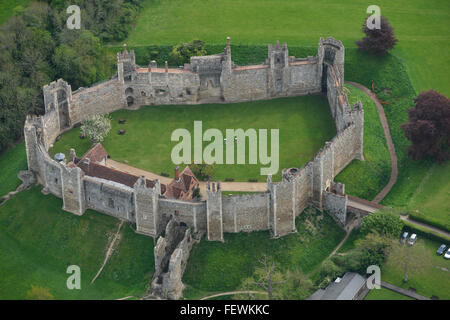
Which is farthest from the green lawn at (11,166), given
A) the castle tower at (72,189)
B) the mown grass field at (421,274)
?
the mown grass field at (421,274)

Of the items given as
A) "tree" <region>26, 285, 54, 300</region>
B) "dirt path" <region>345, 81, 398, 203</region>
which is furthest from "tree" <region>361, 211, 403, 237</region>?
"tree" <region>26, 285, 54, 300</region>

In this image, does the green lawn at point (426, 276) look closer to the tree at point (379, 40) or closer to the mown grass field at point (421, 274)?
the mown grass field at point (421, 274)

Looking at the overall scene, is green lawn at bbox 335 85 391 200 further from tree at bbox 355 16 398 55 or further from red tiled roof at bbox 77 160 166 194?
red tiled roof at bbox 77 160 166 194

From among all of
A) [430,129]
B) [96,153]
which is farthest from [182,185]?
[430,129]

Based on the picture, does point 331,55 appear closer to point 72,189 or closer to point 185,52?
point 185,52

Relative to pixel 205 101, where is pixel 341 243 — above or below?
below

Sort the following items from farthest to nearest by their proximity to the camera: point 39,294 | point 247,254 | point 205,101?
point 205,101 → point 247,254 → point 39,294

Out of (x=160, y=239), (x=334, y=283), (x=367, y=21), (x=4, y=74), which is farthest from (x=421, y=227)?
(x=4, y=74)
